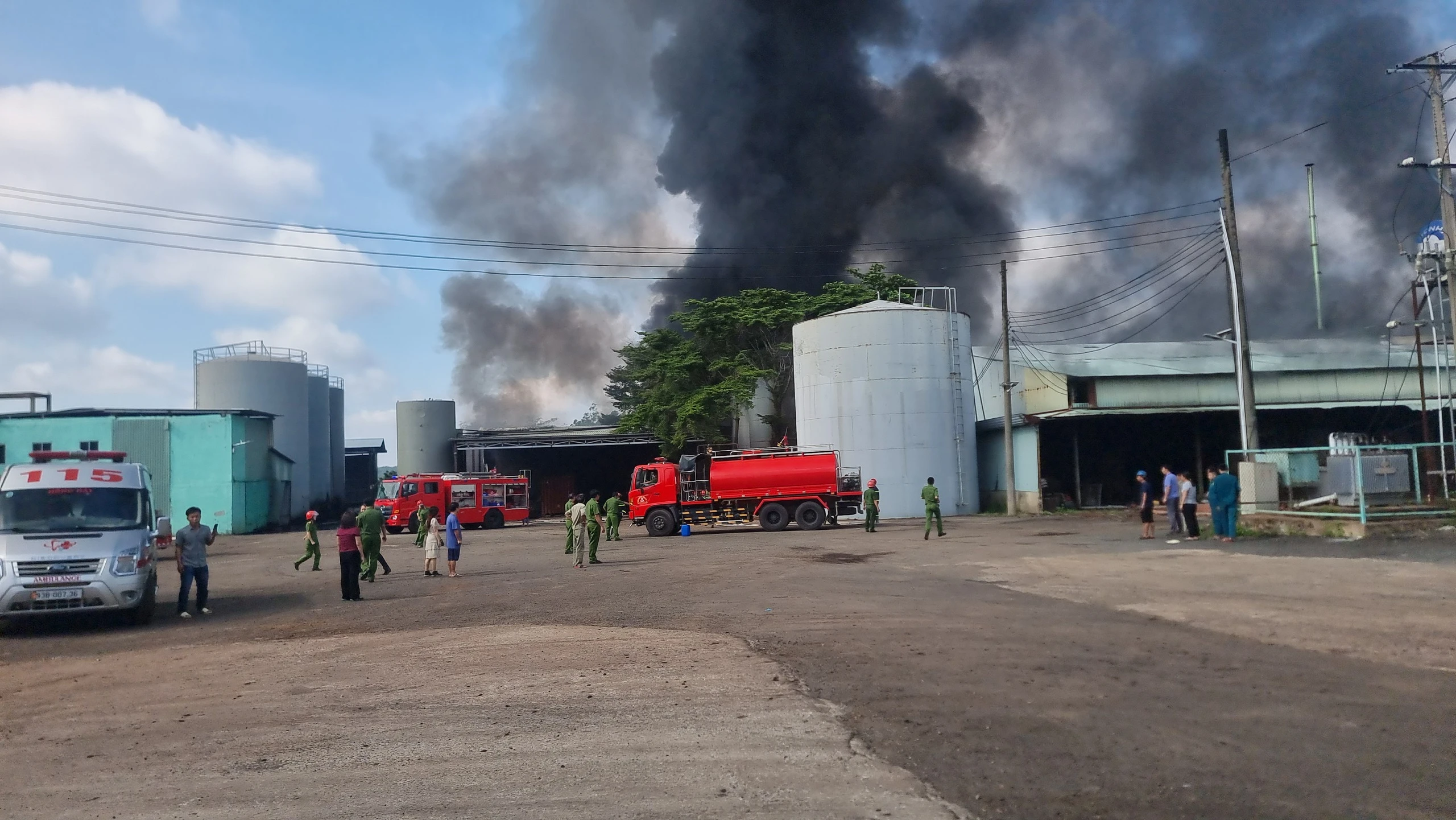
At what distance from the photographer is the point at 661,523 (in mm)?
30984

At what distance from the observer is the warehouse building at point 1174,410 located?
3616 centimetres

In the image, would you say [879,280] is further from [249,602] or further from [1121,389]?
[249,602]

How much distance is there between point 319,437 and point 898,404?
3567 centimetres

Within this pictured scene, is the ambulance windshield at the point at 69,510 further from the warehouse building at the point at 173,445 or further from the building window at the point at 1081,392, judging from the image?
the building window at the point at 1081,392

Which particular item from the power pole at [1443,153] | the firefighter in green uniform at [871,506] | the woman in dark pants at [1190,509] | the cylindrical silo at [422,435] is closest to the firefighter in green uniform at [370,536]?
the firefighter in green uniform at [871,506]

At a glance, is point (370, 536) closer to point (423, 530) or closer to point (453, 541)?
point (453, 541)

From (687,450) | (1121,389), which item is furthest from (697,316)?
(1121,389)

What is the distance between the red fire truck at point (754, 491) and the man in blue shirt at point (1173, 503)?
10.5 m

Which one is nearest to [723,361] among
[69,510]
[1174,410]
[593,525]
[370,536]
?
[1174,410]

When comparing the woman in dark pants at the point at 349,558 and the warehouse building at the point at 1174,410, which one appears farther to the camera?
the warehouse building at the point at 1174,410

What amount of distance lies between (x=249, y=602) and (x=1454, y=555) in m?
17.7

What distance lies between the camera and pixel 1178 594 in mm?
12250

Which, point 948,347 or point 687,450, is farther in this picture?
point 687,450

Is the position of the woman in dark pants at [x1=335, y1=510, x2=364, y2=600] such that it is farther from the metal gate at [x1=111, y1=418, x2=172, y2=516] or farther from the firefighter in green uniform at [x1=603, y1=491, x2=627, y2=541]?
the metal gate at [x1=111, y1=418, x2=172, y2=516]
